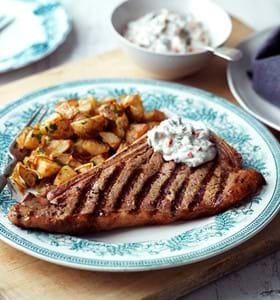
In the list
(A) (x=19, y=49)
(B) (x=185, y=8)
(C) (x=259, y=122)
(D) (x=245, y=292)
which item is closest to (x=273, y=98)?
(C) (x=259, y=122)

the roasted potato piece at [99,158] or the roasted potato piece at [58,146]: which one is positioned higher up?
the roasted potato piece at [58,146]

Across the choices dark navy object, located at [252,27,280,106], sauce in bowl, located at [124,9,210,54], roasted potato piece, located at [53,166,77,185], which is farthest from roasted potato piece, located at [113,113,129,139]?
dark navy object, located at [252,27,280,106]

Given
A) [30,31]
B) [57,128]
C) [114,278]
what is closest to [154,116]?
[57,128]

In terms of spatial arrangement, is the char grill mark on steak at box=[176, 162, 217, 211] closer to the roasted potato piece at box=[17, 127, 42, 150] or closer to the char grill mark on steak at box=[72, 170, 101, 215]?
the char grill mark on steak at box=[72, 170, 101, 215]

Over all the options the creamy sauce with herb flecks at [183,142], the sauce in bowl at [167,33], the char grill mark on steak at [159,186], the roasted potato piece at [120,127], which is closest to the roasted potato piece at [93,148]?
the roasted potato piece at [120,127]

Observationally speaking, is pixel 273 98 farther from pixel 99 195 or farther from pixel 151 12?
pixel 99 195

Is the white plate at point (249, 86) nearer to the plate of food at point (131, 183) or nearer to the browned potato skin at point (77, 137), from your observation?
the plate of food at point (131, 183)

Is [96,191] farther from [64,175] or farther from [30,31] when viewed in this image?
[30,31]
